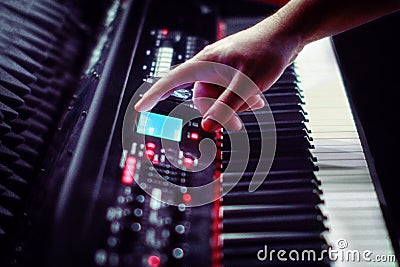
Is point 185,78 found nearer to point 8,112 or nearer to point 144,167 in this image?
point 144,167

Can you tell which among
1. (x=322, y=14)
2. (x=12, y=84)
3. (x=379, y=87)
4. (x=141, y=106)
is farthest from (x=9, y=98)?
(x=379, y=87)

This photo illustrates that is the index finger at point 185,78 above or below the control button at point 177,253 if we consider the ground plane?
above

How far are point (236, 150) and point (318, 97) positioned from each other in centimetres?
36

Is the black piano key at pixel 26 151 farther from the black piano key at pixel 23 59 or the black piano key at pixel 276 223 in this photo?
the black piano key at pixel 276 223

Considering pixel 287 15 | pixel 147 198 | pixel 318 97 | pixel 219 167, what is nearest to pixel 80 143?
pixel 147 198

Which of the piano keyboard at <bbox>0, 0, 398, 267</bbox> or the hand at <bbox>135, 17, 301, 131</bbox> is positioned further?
the hand at <bbox>135, 17, 301, 131</bbox>

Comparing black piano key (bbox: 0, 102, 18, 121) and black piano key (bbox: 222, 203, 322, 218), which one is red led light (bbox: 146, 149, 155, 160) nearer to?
black piano key (bbox: 222, 203, 322, 218)

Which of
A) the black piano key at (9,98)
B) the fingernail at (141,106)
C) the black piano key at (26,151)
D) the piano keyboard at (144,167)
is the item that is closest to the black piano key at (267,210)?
the piano keyboard at (144,167)

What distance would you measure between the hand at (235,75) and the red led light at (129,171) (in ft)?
0.44

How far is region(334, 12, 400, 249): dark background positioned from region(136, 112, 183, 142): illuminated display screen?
1.43 ft

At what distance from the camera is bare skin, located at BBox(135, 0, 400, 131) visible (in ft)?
3.00

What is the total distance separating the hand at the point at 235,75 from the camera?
2.96 feet

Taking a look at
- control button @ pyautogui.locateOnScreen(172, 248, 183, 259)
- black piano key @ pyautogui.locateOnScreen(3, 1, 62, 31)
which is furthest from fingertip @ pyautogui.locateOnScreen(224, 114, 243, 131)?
black piano key @ pyautogui.locateOnScreen(3, 1, 62, 31)

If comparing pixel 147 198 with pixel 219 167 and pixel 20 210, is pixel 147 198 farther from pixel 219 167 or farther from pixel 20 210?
pixel 20 210
